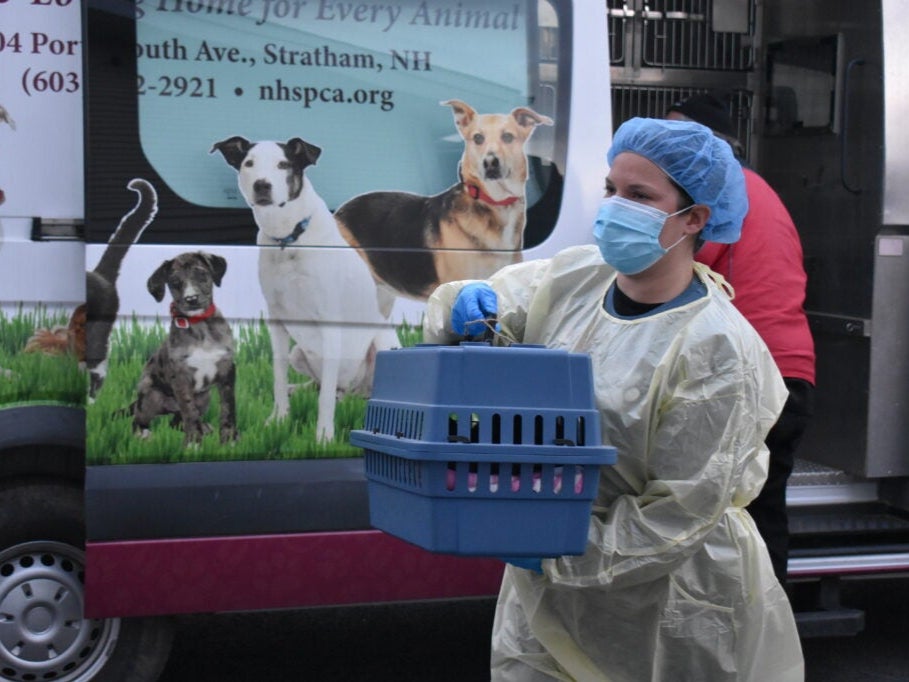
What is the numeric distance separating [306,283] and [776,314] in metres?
1.57

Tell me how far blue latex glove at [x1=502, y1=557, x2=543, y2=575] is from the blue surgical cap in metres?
0.76

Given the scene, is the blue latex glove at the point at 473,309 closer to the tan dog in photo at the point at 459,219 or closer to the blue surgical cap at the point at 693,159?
the blue surgical cap at the point at 693,159

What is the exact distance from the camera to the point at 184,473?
396cm

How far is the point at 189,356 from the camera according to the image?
12.9 feet

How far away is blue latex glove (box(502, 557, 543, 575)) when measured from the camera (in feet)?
7.55

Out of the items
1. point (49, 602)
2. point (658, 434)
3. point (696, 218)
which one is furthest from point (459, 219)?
point (658, 434)

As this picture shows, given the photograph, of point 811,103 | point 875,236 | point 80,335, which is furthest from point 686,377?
point 811,103

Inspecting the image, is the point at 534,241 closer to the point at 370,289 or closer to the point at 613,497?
the point at 370,289

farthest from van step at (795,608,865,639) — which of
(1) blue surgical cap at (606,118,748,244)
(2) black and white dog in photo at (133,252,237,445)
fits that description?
(1) blue surgical cap at (606,118,748,244)

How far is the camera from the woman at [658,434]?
238 cm

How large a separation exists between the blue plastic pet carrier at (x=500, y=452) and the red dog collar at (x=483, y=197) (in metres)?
1.95

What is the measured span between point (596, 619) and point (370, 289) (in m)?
1.76

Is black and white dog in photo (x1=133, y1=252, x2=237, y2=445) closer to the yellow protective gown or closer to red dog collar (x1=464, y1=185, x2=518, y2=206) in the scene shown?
red dog collar (x1=464, y1=185, x2=518, y2=206)

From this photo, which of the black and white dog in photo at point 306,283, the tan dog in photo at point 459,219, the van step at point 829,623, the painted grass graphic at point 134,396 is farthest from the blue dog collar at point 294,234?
the van step at point 829,623
